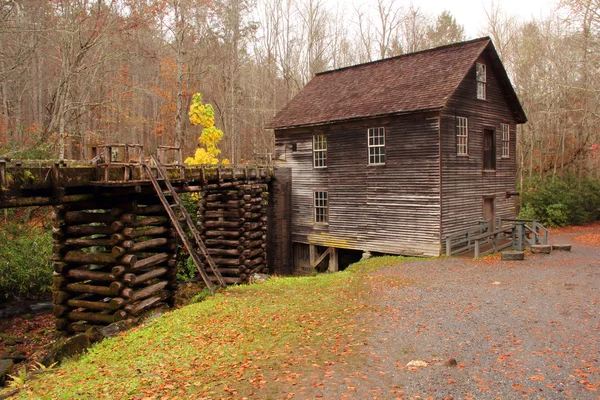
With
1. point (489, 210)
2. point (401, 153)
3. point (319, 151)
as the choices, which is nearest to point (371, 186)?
point (401, 153)

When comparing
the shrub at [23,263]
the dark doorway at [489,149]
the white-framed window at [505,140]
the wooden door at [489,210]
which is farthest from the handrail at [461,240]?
the shrub at [23,263]

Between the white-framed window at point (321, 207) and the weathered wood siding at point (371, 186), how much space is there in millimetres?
283

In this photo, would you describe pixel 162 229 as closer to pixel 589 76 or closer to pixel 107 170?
pixel 107 170

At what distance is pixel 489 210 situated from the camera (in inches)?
901

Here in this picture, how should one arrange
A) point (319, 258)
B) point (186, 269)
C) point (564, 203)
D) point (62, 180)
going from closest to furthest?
point (62, 180)
point (186, 269)
point (319, 258)
point (564, 203)

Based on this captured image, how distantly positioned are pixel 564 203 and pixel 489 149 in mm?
12361

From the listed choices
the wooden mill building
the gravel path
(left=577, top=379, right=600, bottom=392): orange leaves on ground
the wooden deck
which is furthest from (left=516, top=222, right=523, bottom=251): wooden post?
the wooden deck

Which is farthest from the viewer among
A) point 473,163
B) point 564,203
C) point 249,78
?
point 249,78

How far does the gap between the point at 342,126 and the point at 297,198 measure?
492 centimetres

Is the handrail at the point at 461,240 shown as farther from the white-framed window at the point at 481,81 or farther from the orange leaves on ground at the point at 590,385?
the orange leaves on ground at the point at 590,385

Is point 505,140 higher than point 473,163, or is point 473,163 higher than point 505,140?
point 505,140

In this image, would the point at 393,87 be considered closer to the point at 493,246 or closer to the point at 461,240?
the point at 461,240

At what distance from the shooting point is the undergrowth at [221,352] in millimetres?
7121

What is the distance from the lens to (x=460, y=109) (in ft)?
66.1
